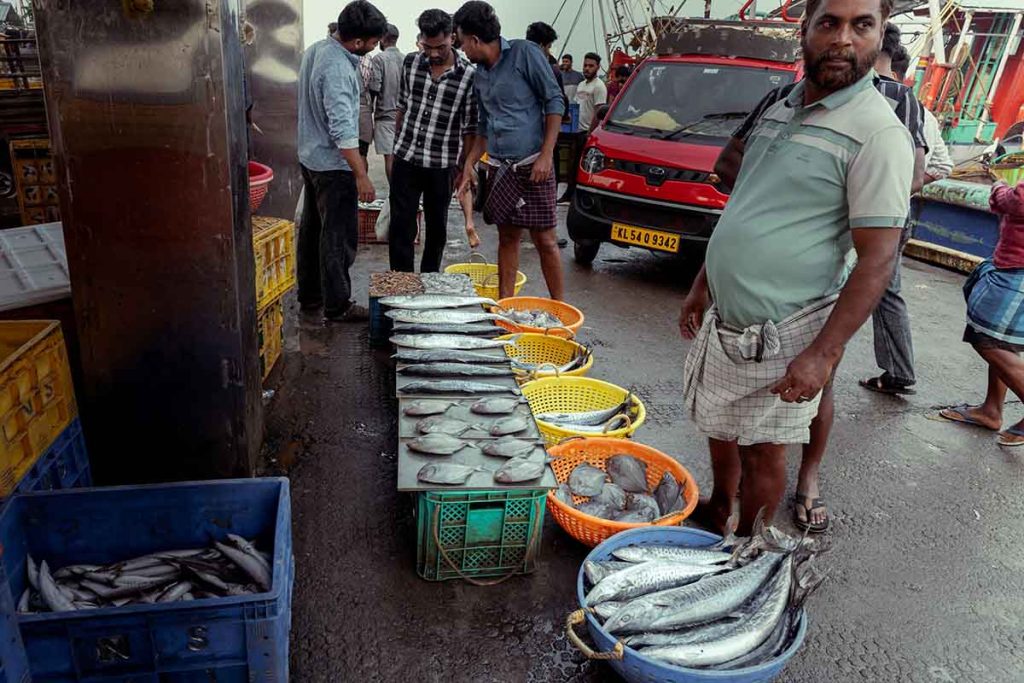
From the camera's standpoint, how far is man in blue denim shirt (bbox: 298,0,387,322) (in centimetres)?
488

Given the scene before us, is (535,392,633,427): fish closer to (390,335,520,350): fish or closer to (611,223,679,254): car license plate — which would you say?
(390,335,520,350): fish

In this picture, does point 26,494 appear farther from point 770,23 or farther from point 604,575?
point 770,23

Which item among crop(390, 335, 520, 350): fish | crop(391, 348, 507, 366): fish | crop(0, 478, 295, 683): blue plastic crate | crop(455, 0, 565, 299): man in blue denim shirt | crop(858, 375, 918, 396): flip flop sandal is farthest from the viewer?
crop(858, 375, 918, 396): flip flop sandal

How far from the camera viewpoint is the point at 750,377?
8.80ft

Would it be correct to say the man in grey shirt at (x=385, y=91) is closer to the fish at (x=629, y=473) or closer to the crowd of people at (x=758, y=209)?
the crowd of people at (x=758, y=209)

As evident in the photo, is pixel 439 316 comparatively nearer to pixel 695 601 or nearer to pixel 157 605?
pixel 695 601

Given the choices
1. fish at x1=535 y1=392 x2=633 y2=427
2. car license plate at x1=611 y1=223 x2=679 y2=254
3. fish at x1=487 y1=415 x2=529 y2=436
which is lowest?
fish at x1=535 y1=392 x2=633 y2=427

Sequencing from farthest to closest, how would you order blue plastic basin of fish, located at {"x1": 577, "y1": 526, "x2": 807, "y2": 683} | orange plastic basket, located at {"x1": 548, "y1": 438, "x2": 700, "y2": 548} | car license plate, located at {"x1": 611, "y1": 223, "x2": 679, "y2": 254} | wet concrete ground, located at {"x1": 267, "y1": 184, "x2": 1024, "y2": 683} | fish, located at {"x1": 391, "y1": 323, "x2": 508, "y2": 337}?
car license plate, located at {"x1": 611, "y1": 223, "x2": 679, "y2": 254} → fish, located at {"x1": 391, "y1": 323, "x2": 508, "y2": 337} → orange plastic basket, located at {"x1": 548, "y1": 438, "x2": 700, "y2": 548} → wet concrete ground, located at {"x1": 267, "y1": 184, "x2": 1024, "y2": 683} → blue plastic basin of fish, located at {"x1": 577, "y1": 526, "x2": 807, "y2": 683}

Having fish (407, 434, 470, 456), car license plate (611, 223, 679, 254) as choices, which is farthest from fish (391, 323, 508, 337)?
car license plate (611, 223, 679, 254)

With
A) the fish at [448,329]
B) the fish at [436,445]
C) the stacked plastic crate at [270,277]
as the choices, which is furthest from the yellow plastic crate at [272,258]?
the fish at [436,445]

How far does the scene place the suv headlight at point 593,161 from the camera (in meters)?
7.45

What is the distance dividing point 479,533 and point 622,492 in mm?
850

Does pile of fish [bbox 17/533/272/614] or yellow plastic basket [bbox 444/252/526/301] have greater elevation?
pile of fish [bbox 17/533/272/614]

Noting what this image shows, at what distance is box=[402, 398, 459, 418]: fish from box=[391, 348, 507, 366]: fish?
499 mm
